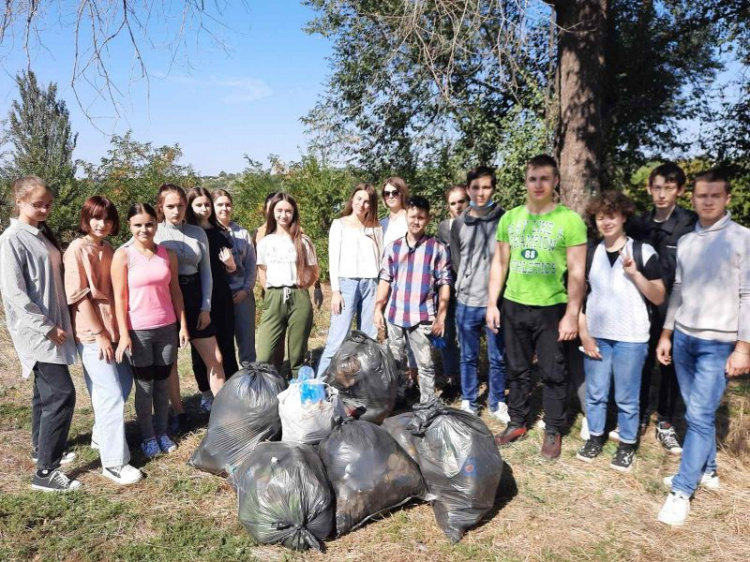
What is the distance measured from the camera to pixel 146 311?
10.4ft

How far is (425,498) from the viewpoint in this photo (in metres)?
2.70

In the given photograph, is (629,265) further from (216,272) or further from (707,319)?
(216,272)

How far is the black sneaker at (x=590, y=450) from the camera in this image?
3.29 m

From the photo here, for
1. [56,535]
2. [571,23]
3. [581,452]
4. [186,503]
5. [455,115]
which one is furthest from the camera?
[455,115]

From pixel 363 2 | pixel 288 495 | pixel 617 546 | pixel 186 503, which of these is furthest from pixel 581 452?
pixel 363 2

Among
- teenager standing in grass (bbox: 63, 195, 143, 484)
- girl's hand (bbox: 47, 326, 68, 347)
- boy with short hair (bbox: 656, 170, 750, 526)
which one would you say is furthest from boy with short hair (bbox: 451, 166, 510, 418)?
girl's hand (bbox: 47, 326, 68, 347)

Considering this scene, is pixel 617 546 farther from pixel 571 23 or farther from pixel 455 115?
pixel 455 115

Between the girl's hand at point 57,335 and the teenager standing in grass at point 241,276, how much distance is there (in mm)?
1322

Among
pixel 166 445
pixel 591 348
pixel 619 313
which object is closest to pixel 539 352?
pixel 591 348

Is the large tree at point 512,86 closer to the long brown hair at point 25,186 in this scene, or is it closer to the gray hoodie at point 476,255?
the gray hoodie at point 476,255

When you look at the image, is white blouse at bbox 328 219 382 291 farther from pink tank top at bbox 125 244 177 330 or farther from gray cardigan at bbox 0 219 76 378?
gray cardigan at bbox 0 219 76 378

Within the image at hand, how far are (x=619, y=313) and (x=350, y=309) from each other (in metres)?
1.94

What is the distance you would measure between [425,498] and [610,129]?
5466 mm

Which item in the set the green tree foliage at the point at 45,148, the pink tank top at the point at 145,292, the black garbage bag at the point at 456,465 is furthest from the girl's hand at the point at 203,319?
the green tree foliage at the point at 45,148
